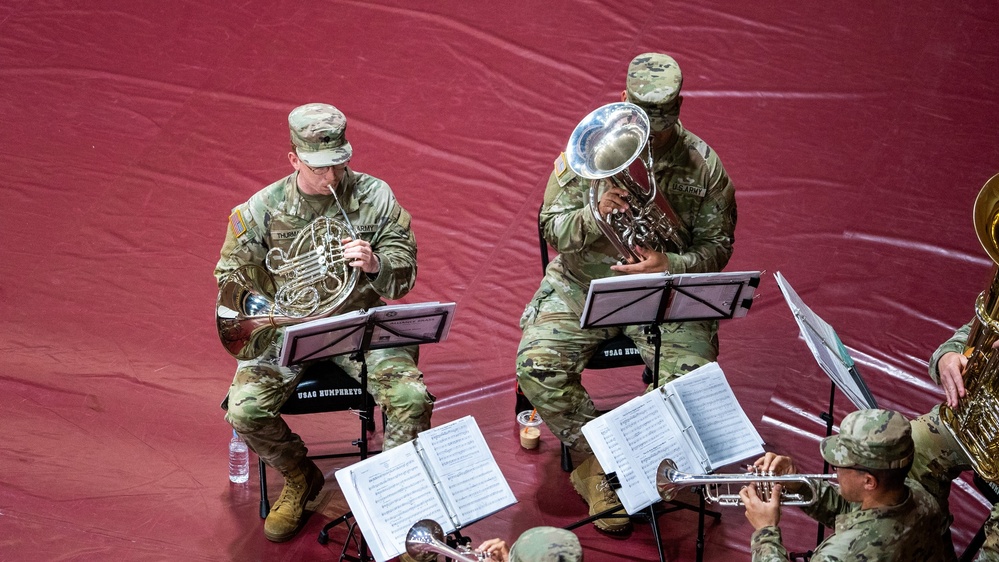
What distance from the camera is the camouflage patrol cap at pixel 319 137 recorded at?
15.4 ft

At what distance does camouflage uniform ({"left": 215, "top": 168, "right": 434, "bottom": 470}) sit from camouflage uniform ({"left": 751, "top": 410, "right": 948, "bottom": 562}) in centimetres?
180

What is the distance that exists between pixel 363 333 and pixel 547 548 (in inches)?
65.0

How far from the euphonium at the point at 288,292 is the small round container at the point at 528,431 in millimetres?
1365

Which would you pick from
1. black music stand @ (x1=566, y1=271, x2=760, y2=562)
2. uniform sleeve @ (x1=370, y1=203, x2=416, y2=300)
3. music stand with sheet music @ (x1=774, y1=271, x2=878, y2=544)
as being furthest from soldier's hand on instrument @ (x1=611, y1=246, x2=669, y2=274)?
uniform sleeve @ (x1=370, y1=203, x2=416, y2=300)

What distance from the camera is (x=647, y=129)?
4.55m

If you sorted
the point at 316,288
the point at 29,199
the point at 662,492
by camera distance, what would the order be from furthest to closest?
the point at 29,199 < the point at 316,288 < the point at 662,492

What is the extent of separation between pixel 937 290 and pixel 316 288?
12.4 ft

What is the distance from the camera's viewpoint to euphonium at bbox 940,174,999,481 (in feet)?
13.1

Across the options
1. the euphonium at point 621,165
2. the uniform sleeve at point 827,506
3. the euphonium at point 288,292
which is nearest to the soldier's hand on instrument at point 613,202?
the euphonium at point 621,165

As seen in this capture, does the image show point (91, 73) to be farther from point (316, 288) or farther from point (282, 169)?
point (316, 288)

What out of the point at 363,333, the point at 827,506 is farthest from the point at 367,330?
the point at 827,506

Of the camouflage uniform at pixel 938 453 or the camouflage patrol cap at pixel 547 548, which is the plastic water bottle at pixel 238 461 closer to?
the camouflage patrol cap at pixel 547 548

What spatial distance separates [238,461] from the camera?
17.3 ft

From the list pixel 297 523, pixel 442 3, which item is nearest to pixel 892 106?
pixel 442 3
